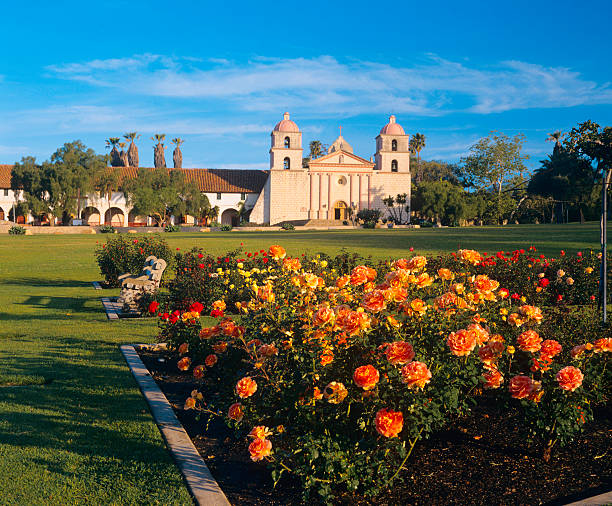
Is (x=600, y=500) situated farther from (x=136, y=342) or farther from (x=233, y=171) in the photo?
(x=233, y=171)

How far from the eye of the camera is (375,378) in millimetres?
2934

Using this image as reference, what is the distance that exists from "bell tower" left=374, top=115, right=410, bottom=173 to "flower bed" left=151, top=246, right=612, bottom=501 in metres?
68.7

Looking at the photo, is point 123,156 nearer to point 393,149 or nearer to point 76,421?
point 393,149

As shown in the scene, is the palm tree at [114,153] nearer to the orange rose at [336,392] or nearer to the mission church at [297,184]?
the mission church at [297,184]

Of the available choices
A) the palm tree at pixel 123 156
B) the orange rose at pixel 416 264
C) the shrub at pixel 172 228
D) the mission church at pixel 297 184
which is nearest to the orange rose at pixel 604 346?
the orange rose at pixel 416 264

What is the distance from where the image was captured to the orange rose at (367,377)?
292 cm

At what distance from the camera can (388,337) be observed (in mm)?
3480

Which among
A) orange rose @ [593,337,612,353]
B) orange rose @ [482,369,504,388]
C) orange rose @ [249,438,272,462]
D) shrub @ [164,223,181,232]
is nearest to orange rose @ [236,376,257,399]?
orange rose @ [249,438,272,462]

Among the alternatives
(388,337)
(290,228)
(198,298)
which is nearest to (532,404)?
(388,337)

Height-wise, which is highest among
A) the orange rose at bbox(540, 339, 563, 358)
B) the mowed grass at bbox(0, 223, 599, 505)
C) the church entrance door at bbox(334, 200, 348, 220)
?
the church entrance door at bbox(334, 200, 348, 220)

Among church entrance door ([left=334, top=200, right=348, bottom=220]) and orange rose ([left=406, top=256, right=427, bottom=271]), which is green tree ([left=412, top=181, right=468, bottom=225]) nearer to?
church entrance door ([left=334, top=200, right=348, bottom=220])

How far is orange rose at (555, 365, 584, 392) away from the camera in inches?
127

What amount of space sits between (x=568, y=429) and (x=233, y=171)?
71.0 metres

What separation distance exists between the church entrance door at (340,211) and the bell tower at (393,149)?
6859mm
